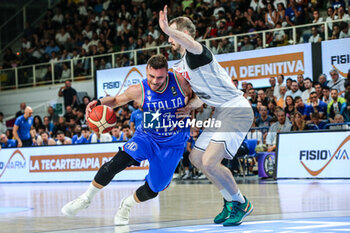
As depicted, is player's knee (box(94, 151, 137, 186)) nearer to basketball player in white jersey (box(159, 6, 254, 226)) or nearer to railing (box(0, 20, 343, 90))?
basketball player in white jersey (box(159, 6, 254, 226))

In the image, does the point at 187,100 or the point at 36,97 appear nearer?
the point at 187,100

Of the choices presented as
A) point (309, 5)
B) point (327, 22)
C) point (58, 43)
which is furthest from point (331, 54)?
Result: point (58, 43)

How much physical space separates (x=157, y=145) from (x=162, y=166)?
0.82 feet

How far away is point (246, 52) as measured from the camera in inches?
754

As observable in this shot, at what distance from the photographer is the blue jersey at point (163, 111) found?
7.11 m

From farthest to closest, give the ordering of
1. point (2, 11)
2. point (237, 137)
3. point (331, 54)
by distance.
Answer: point (2, 11), point (331, 54), point (237, 137)

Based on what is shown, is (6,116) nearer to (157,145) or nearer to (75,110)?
Result: (75,110)

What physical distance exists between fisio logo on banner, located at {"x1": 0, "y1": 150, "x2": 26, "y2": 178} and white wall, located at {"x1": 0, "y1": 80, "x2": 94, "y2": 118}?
19.2 feet

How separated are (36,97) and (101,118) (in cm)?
2042

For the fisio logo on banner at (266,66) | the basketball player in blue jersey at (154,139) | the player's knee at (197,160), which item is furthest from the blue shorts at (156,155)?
the fisio logo on banner at (266,66)

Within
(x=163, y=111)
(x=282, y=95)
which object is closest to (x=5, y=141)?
(x=282, y=95)

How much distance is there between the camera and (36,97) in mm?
27016

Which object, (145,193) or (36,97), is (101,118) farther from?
(36,97)

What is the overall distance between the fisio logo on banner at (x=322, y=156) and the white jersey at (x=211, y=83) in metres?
7.27
